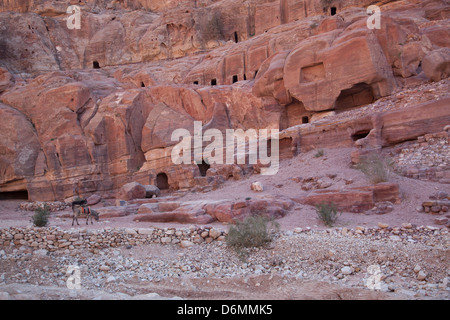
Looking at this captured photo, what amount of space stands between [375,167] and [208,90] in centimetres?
1506

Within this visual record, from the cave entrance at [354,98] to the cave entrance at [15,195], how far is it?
22.2 m

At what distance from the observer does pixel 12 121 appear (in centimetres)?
2312

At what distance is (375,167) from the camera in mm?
11016

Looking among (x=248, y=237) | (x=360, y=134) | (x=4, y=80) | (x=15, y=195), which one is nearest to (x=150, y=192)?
(x=248, y=237)

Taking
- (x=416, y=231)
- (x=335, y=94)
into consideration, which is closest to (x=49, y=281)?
(x=416, y=231)

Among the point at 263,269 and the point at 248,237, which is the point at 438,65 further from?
the point at 263,269

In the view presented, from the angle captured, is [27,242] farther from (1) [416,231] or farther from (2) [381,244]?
(1) [416,231]

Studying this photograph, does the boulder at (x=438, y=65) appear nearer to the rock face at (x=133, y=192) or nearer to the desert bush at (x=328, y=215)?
the desert bush at (x=328, y=215)

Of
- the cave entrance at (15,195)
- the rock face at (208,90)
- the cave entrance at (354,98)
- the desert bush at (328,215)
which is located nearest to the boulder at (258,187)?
the rock face at (208,90)

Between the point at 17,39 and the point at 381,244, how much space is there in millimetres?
42116

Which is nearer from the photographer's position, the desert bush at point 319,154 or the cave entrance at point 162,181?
the desert bush at point 319,154

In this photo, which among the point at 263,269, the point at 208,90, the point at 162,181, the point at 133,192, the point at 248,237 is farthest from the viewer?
the point at 208,90

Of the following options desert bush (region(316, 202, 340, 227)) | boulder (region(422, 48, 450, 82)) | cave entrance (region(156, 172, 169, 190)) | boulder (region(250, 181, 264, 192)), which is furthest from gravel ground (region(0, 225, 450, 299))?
cave entrance (region(156, 172, 169, 190))

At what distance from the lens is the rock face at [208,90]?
16969 millimetres
